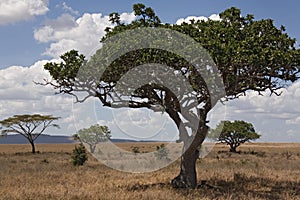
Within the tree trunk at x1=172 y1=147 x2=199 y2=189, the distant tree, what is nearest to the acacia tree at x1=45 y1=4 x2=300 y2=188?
the tree trunk at x1=172 y1=147 x2=199 y2=189

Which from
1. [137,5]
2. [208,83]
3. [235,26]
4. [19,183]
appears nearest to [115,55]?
[137,5]

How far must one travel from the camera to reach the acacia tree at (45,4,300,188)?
51.8 ft

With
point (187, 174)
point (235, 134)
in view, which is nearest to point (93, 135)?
point (235, 134)

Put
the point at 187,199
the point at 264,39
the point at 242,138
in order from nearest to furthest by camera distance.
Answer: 1. the point at 187,199
2. the point at 264,39
3. the point at 242,138

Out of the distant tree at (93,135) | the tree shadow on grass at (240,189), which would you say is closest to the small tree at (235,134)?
the distant tree at (93,135)

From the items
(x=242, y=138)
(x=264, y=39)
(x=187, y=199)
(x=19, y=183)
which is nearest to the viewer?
(x=187, y=199)

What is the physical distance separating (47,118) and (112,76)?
61.6m

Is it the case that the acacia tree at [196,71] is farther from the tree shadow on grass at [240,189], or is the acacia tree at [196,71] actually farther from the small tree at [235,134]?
the small tree at [235,134]

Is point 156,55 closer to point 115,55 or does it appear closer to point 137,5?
point 115,55

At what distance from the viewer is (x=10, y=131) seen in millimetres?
75688

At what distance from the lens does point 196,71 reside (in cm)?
1612

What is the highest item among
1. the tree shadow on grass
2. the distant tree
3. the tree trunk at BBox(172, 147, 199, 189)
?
the distant tree

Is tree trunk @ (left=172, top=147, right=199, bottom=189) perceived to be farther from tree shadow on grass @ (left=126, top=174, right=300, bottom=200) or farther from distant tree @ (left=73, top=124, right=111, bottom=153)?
distant tree @ (left=73, top=124, right=111, bottom=153)

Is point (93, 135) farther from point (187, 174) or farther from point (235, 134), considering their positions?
point (187, 174)
